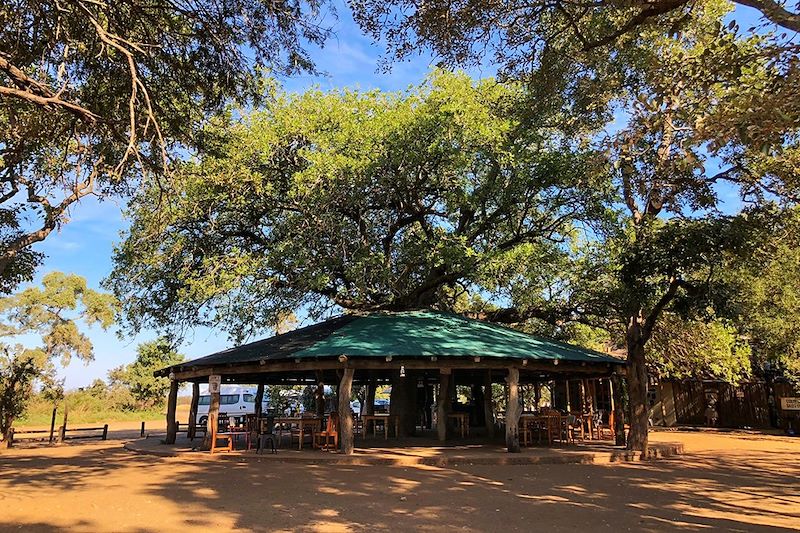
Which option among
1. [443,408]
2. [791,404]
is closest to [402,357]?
[443,408]

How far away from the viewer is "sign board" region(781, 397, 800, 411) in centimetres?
2077

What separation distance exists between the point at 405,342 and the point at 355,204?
11.5ft

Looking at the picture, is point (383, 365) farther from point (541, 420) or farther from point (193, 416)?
point (193, 416)

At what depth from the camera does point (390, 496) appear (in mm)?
7707

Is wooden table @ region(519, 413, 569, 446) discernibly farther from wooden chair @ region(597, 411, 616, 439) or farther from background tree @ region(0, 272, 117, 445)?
background tree @ region(0, 272, 117, 445)

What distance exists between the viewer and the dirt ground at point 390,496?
19.9ft

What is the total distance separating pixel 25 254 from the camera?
14.3m

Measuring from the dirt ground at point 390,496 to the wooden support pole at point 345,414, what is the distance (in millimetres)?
1151

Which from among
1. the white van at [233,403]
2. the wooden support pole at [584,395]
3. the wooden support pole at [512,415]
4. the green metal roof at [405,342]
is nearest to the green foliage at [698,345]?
the wooden support pole at [584,395]

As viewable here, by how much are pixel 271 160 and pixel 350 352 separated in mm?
5270

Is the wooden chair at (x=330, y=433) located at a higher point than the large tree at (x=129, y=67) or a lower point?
lower

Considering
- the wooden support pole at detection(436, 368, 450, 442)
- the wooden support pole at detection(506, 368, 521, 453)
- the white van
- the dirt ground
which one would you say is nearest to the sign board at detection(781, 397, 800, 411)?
the dirt ground

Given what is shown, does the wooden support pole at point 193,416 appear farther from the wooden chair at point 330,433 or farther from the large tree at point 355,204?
the wooden chair at point 330,433

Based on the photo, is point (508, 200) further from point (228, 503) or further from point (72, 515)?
point (72, 515)
